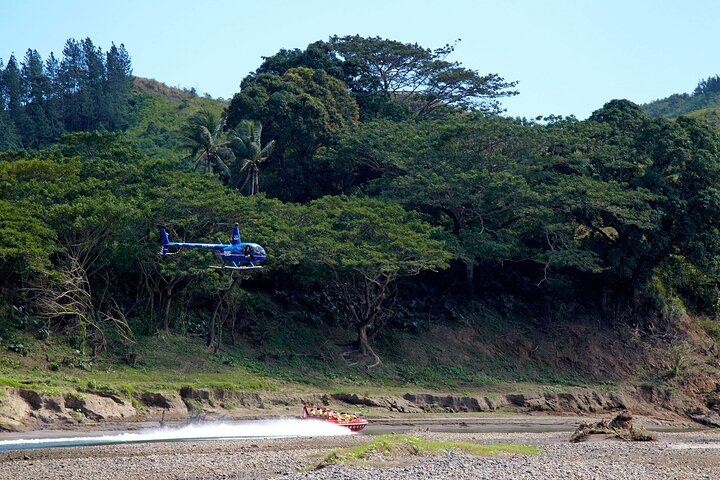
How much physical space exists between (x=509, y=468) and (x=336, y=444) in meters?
9.62

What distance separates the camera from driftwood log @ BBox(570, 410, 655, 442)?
46.6m

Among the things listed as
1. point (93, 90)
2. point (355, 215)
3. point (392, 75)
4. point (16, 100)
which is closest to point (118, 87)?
point (93, 90)

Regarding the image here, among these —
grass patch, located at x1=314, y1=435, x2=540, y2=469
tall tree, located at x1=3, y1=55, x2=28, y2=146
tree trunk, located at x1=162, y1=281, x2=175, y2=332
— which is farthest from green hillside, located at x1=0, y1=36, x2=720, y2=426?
tall tree, located at x1=3, y1=55, x2=28, y2=146

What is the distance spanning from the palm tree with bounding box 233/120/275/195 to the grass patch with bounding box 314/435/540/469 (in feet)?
101

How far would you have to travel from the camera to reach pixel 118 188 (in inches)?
2240

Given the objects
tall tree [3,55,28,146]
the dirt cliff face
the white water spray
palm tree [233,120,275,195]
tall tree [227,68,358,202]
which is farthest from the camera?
tall tree [3,55,28,146]

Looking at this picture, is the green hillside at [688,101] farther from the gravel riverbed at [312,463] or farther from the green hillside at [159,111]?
the gravel riverbed at [312,463]

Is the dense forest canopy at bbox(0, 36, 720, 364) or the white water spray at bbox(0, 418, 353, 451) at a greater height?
the dense forest canopy at bbox(0, 36, 720, 364)

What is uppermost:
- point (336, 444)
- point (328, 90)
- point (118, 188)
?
point (328, 90)

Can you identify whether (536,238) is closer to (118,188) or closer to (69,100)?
(118,188)

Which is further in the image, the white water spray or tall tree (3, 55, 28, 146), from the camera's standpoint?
tall tree (3, 55, 28, 146)

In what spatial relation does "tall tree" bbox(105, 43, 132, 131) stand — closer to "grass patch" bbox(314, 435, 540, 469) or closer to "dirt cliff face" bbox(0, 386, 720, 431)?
"dirt cliff face" bbox(0, 386, 720, 431)

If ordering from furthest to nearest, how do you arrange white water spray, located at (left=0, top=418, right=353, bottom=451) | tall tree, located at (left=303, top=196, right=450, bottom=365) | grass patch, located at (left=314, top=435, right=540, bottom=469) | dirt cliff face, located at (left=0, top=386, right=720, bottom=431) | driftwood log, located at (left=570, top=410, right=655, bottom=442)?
tall tree, located at (left=303, top=196, right=450, bottom=365), driftwood log, located at (left=570, top=410, right=655, bottom=442), dirt cliff face, located at (left=0, top=386, right=720, bottom=431), white water spray, located at (left=0, top=418, right=353, bottom=451), grass patch, located at (left=314, top=435, right=540, bottom=469)

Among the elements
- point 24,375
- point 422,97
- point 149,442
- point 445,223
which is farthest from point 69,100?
point 149,442
